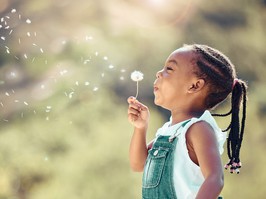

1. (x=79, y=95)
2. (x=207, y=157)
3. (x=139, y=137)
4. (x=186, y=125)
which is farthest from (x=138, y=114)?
(x=79, y=95)

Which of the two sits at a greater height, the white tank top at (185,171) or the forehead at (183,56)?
the forehead at (183,56)

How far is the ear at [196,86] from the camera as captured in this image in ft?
5.10

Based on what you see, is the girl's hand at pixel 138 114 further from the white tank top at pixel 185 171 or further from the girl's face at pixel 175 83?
the white tank top at pixel 185 171

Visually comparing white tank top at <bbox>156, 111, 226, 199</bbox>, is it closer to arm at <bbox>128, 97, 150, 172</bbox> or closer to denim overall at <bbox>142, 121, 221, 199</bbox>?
denim overall at <bbox>142, 121, 221, 199</bbox>

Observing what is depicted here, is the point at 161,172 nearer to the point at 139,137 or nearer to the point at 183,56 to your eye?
the point at 139,137

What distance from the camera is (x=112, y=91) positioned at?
10.8 feet

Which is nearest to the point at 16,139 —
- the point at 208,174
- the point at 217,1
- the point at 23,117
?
the point at 23,117

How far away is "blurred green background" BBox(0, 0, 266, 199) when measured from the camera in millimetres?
3178

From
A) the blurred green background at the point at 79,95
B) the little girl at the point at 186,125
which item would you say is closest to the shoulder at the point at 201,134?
the little girl at the point at 186,125

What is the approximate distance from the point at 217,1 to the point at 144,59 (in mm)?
652

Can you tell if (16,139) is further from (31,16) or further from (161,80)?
(161,80)

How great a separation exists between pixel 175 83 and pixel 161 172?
0.21 metres

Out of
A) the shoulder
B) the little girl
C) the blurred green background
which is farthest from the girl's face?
the blurred green background

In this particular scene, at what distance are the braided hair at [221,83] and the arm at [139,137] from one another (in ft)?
0.50
